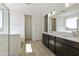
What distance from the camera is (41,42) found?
20.4ft

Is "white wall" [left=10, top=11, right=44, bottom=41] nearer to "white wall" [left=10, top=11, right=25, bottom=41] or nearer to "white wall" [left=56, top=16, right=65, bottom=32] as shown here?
"white wall" [left=10, top=11, right=25, bottom=41]

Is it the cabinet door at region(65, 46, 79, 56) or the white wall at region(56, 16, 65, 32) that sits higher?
the white wall at region(56, 16, 65, 32)

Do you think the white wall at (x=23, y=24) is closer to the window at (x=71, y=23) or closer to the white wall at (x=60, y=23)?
the white wall at (x=60, y=23)

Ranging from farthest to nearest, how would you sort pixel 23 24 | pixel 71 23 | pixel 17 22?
pixel 23 24 < pixel 17 22 < pixel 71 23

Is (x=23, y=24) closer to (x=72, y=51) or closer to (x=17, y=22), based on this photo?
(x=17, y=22)

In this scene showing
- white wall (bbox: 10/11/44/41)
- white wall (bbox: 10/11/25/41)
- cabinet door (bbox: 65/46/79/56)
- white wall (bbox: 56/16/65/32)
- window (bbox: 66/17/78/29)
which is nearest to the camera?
cabinet door (bbox: 65/46/79/56)

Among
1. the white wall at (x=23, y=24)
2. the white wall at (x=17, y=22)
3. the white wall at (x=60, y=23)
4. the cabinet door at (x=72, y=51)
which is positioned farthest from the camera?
the white wall at (x=17, y=22)

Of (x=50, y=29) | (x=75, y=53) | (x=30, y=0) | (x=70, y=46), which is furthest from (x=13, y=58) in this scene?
(x=50, y=29)

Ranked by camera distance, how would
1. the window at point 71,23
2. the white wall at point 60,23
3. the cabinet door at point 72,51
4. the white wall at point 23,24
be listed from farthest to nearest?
the white wall at point 23,24 < the white wall at point 60,23 < the window at point 71,23 < the cabinet door at point 72,51

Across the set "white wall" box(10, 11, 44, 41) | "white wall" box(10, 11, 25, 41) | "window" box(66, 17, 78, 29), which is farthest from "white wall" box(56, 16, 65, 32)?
"white wall" box(10, 11, 25, 41)

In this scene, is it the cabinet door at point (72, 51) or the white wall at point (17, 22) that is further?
the white wall at point (17, 22)

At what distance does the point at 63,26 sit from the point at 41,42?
1.72 meters

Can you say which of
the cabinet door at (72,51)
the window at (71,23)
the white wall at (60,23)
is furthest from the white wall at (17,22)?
the cabinet door at (72,51)

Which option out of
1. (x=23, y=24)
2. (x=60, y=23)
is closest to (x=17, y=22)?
(x=23, y=24)
